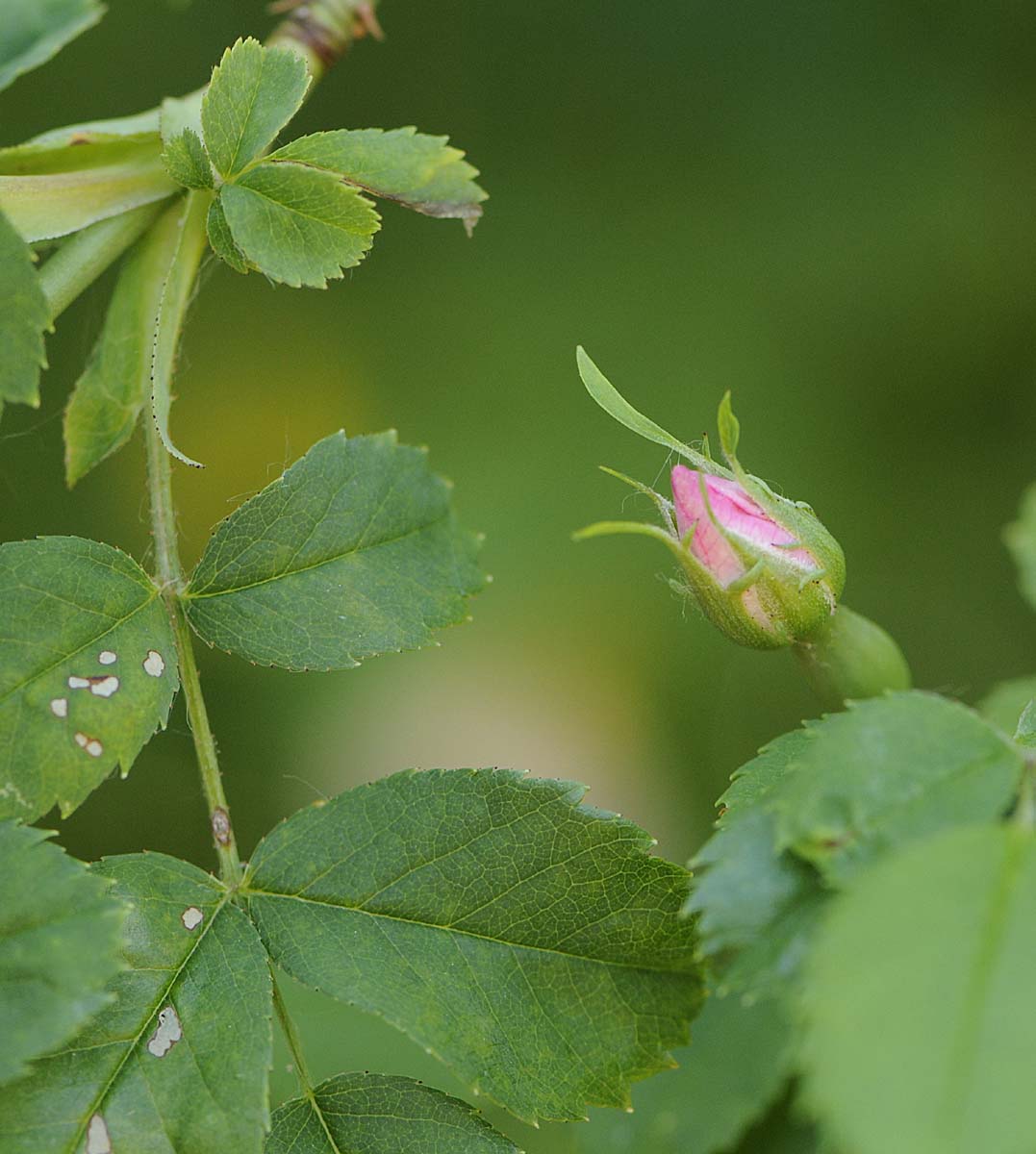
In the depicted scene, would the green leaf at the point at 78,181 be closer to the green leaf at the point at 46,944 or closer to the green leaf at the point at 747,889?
the green leaf at the point at 46,944

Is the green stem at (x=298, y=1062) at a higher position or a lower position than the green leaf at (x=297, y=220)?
lower

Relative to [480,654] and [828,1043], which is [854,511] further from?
[828,1043]

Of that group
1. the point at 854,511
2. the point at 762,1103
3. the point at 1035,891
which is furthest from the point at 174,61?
the point at 1035,891

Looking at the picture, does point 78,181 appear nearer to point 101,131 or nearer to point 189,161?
point 101,131

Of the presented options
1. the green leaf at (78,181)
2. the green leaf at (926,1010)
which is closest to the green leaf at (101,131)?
the green leaf at (78,181)

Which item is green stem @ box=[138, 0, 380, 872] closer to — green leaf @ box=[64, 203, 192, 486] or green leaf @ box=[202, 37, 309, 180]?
green leaf @ box=[64, 203, 192, 486]

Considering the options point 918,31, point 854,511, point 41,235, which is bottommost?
point 854,511
